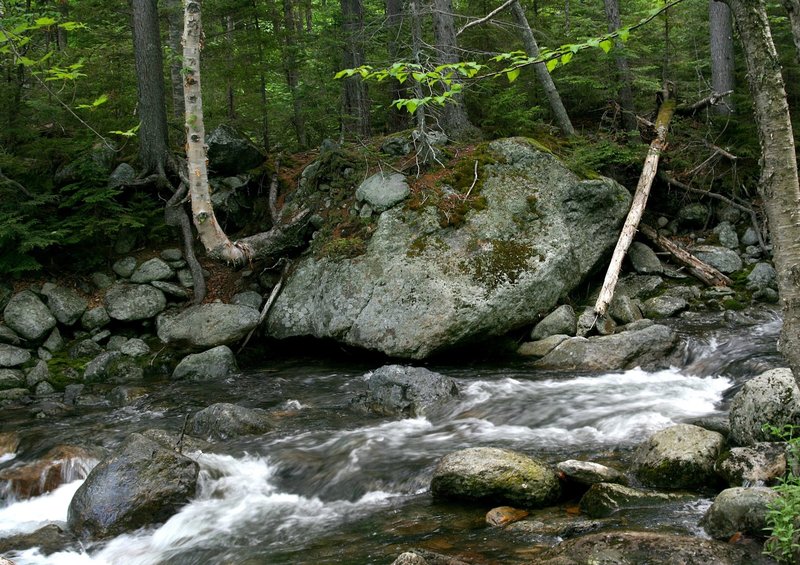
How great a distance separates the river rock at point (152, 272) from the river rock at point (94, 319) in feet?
2.86

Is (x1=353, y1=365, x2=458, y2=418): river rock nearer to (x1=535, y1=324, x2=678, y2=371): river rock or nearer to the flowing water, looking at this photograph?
the flowing water

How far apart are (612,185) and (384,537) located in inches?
338

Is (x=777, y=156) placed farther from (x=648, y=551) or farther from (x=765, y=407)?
(x=765, y=407)

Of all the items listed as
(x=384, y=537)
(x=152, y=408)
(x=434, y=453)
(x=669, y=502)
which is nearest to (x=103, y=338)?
(x=152, y=408)

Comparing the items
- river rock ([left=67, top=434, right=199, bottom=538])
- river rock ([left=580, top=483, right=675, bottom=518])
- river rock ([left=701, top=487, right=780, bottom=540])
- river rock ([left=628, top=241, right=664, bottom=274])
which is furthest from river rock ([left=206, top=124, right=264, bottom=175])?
river rock ([left=701, top=487, right=780, bottom=540])

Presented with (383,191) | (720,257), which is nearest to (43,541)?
(383,191)

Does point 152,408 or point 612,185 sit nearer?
point 152,408

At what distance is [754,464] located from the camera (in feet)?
15.9

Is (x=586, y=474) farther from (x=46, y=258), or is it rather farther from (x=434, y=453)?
(x=46, y=258)

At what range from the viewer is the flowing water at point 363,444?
4.96 metres

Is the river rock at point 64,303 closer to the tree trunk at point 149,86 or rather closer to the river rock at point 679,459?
the tree trunk at point 149,86

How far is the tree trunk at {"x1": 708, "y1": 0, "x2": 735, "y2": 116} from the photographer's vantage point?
13.7 m

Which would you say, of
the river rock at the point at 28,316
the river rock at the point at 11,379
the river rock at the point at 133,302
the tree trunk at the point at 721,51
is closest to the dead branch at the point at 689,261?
the tree trunk at the point at 721,51

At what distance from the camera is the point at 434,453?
6.58m
